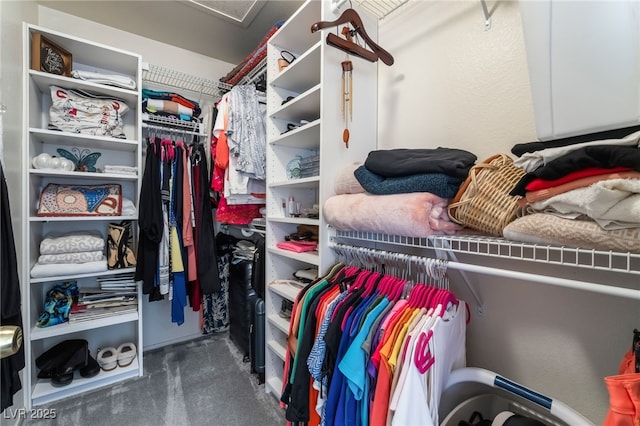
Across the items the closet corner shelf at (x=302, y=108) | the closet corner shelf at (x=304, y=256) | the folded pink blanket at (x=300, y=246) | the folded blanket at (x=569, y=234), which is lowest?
the closet corner shelf at (x=304, y=256)

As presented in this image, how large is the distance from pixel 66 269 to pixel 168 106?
1318 millimetres

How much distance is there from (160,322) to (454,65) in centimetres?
274

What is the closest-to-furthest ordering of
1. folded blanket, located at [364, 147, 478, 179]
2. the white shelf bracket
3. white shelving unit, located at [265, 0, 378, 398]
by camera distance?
folded blanket, located at [364, 147, 478, 179], the white shelf bracket, white shelving unit, located at [265, 0, 378, 398]

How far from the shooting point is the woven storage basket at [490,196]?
746 mm

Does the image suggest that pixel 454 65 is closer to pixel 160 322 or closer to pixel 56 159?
pixel 56 159

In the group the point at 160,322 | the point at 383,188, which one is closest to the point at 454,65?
the point at 383,188

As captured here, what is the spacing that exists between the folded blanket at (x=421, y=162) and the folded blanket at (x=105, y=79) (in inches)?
74.8

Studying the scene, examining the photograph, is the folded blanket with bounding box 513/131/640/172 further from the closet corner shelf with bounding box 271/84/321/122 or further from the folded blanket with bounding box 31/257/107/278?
the folded blanket with bounding box 31/257/107/278

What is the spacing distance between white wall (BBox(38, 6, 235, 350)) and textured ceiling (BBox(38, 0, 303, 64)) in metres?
0.05

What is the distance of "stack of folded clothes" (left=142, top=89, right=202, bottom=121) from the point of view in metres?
2.03

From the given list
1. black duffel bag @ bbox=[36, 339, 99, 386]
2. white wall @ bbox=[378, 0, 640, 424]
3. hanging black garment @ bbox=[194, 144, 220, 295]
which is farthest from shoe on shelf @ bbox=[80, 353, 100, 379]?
white wall @ bbox=[378, 0, 640, 424]

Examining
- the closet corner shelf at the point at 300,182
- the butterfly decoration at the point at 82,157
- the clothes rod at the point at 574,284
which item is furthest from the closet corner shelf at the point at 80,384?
the clothes rod at the point at 574,284

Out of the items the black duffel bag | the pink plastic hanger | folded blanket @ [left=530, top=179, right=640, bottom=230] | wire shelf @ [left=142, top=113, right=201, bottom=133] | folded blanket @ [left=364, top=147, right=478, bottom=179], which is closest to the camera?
folded blanket @ [left=530, top=179, right=640, bottom=230]

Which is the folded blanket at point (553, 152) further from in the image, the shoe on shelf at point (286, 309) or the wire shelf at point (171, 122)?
the wire shelf at point (171, 122)
